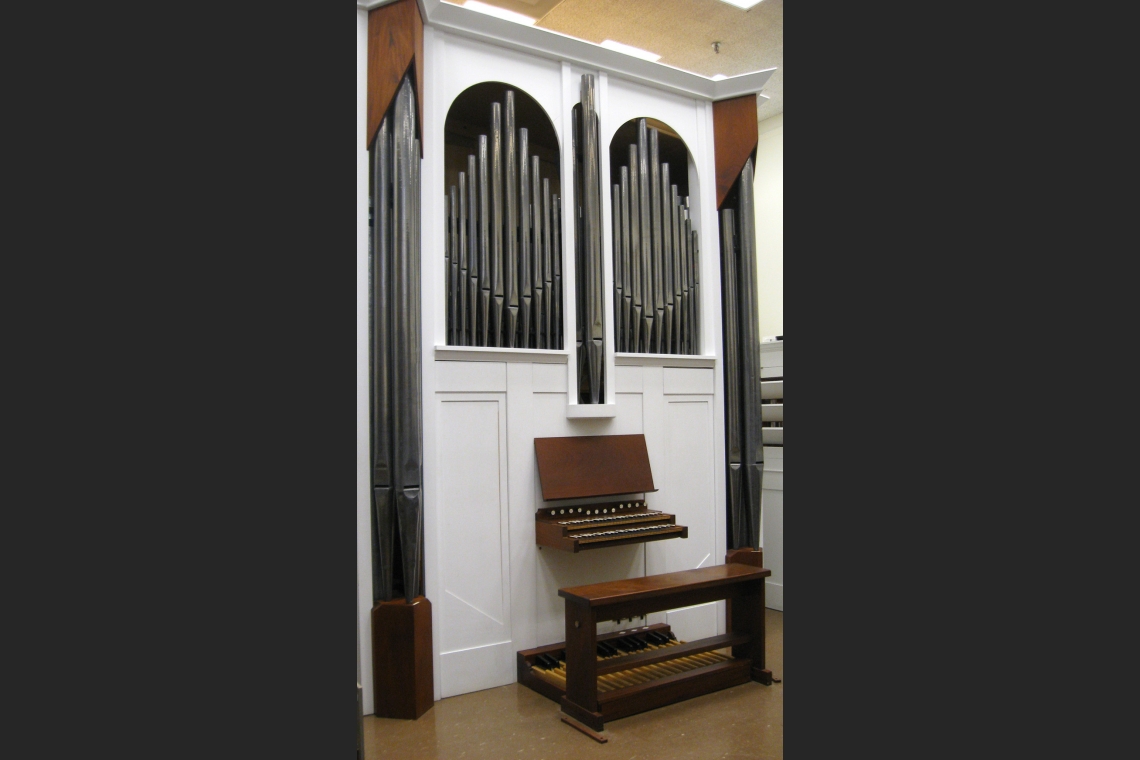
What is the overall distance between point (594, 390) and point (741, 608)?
1.59 m

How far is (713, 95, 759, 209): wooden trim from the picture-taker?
5.29m

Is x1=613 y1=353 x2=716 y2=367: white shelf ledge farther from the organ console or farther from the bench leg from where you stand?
the bench leg

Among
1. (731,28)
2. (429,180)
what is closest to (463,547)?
(429,180)

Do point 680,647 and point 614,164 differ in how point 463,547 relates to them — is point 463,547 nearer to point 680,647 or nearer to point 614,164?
point 680,647

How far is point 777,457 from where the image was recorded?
241 inches

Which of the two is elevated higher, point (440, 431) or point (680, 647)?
point (440, 431)

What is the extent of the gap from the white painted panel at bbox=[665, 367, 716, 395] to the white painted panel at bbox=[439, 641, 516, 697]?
195 centimetres

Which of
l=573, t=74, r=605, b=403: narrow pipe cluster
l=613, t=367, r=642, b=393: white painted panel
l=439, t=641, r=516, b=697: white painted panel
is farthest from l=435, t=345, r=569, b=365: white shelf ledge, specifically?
l=439, t=641, r=516, b=697: white painted panel

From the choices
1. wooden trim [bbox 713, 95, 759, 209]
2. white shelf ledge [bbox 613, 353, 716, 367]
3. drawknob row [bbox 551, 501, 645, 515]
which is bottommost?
drawknob row [bbox 551, 501, 645, 515]

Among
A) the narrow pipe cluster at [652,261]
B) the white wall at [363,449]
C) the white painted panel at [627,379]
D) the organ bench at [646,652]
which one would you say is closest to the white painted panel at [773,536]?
the organ bench at [646,652]

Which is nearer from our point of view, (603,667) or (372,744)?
(372,744)

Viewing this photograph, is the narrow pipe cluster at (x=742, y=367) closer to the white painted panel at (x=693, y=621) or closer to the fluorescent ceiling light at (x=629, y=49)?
the white painted panel at (x=693, y=621)

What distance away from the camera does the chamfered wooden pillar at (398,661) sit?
3.92 metres

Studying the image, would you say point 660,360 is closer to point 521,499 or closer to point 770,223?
point 521,499
